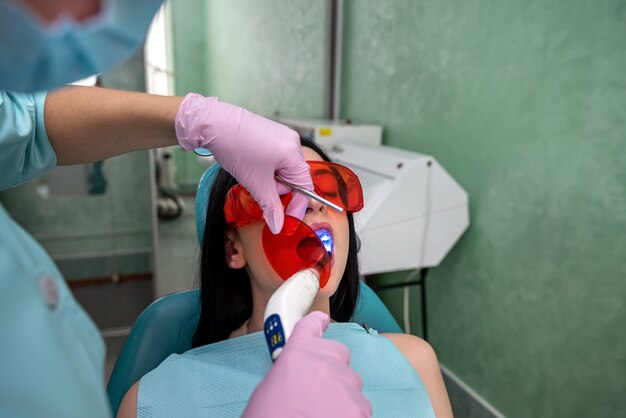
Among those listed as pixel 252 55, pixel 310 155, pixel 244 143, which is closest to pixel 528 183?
pixel 310 155

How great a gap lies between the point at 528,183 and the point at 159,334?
1.38 m

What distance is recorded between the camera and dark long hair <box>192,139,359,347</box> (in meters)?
1.08

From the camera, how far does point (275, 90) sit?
10.4 feet

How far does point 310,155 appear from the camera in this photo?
1075 mm

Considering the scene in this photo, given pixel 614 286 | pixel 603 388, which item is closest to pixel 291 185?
pixel 614 286

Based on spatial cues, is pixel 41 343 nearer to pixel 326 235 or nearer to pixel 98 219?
pixel 326 235

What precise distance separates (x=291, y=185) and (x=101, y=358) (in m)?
0.53

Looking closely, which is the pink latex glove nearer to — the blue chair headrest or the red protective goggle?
the red protective goggle

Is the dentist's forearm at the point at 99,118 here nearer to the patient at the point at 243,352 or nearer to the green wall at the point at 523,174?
the patient at the point at 243,352

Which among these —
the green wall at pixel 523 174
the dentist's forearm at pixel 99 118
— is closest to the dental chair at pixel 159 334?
the dentist's forearm at pixel 99 118

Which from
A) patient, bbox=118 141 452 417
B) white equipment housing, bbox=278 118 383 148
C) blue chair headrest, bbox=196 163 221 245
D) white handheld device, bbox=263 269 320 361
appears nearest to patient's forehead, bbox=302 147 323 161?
patient, bbox=118 141 452 417

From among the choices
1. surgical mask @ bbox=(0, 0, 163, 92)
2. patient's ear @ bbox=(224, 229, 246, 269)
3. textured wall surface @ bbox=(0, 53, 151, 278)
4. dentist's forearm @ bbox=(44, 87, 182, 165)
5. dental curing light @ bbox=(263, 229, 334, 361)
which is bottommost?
textured wall surface @ bbox=(0, 53, 151, 278)

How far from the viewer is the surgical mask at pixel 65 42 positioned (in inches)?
11.4

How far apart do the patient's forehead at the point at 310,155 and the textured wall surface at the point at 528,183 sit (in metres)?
0.93
